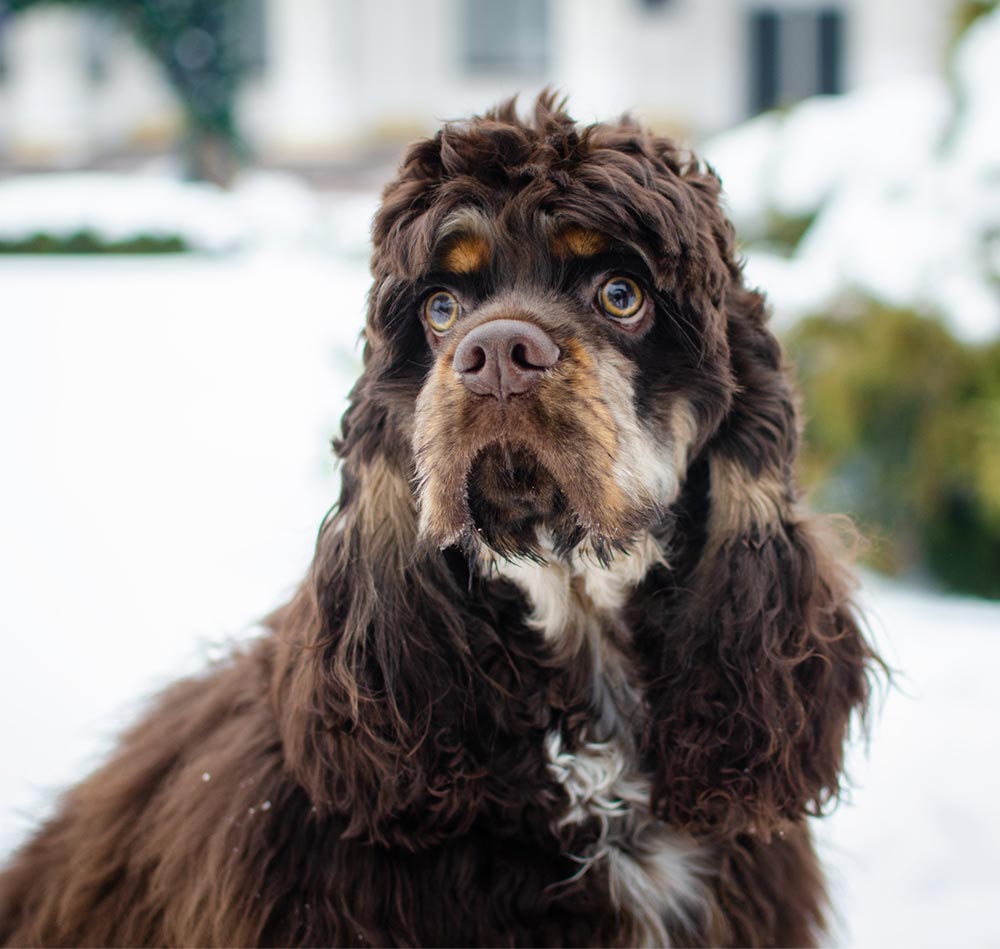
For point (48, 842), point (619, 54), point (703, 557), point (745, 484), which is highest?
point (619, 54)

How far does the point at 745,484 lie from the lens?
7.05ft

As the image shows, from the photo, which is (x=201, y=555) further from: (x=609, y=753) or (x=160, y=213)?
(x=160, y=213)

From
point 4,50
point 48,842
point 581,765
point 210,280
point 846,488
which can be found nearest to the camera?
point 581,765

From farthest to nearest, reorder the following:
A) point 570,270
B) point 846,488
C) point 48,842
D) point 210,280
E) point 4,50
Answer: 1. point 4,50
2. point 210,280
3. point 846,488
4. point 48,842
5. point 570,270

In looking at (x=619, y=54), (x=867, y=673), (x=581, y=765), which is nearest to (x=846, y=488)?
(x=867, y=673)

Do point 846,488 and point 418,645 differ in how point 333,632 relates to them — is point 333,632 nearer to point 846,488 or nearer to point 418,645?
point 418,645

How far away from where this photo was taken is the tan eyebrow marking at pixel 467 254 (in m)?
1.93

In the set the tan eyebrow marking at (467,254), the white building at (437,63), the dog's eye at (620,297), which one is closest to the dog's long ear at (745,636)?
the dog's eye at (620,297)

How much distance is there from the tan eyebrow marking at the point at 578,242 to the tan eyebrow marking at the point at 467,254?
125 millimetres

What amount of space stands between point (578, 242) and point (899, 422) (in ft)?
14.7

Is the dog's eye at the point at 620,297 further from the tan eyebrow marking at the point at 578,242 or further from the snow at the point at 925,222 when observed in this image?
the snow at the point at 925,222

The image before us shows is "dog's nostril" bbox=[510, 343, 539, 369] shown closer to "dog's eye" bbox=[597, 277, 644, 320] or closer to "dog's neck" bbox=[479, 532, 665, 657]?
"dog's eye" bbox=[597, 277, 644, 320]

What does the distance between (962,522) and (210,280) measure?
7955mm

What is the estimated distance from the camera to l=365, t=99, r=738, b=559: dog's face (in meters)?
1.83
